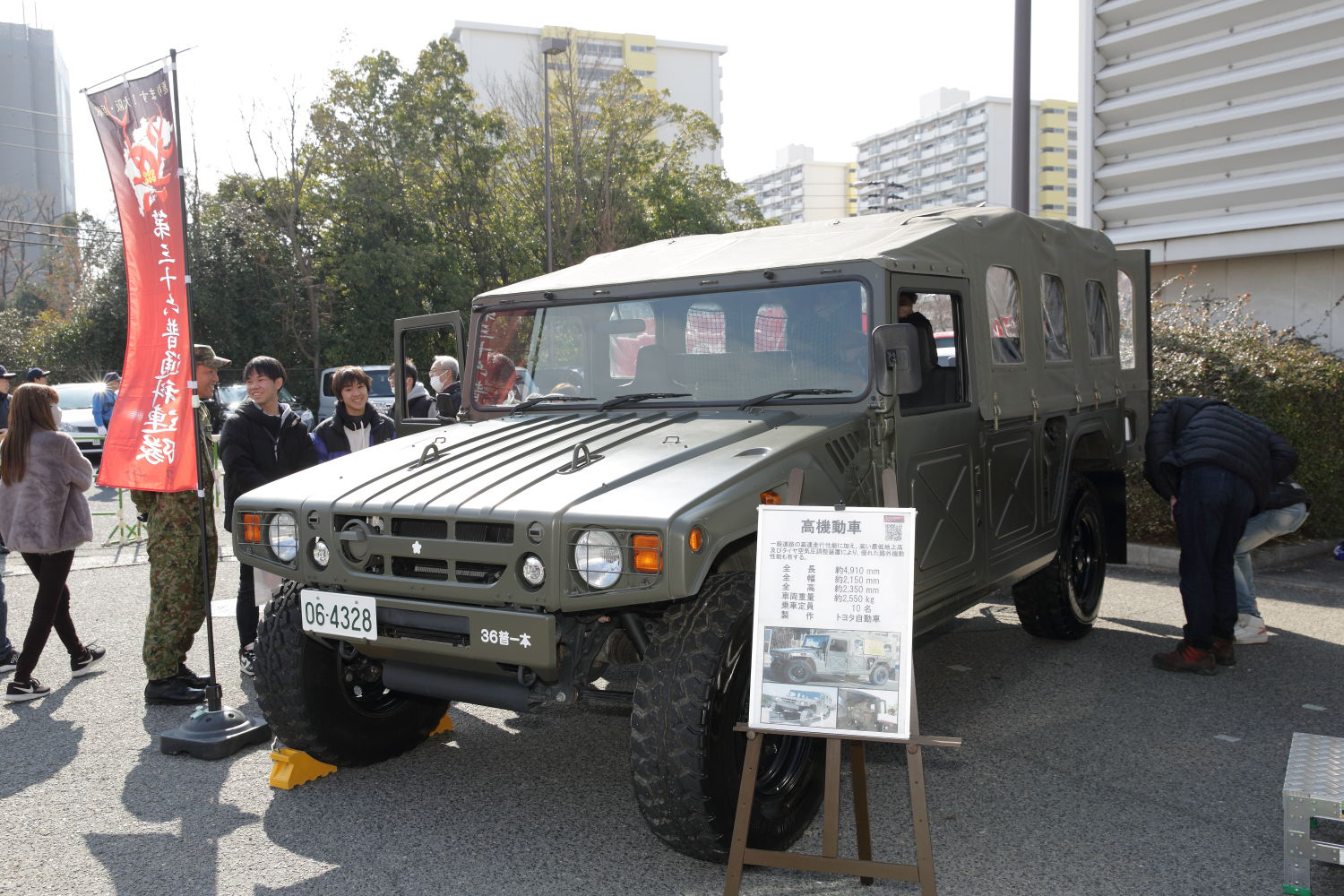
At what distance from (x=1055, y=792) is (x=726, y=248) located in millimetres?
2804

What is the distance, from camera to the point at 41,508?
591 centimetres

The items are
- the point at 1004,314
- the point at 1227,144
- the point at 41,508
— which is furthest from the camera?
the point at 1227,144

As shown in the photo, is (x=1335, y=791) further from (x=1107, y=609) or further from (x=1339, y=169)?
(x=1339, y=169)

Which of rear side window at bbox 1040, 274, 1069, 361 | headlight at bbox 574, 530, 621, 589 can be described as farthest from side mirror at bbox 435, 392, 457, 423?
rear side window at bbox 1040, 274, 1069, 361

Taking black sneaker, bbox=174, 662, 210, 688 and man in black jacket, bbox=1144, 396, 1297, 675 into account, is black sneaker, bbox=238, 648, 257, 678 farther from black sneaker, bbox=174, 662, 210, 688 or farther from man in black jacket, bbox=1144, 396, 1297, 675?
man in black jacket, bbox=1144, 396, 1297, 675

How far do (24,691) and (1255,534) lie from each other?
702 centimetres

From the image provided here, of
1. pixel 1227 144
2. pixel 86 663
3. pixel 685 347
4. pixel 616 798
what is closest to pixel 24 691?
pixel 86 663

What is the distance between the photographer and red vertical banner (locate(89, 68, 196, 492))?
4965 mm

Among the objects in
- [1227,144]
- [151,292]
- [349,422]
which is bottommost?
[349,422]

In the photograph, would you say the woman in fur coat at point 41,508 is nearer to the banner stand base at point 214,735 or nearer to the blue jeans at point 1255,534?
the banner stand base at point 214,735

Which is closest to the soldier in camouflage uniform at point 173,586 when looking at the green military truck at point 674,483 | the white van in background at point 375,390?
the green military truck at point 674,483

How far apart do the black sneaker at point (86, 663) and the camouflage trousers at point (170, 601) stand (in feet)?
3.20

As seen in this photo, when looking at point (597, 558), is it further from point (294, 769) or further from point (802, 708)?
point (294, 769)

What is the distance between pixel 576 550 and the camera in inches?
134
